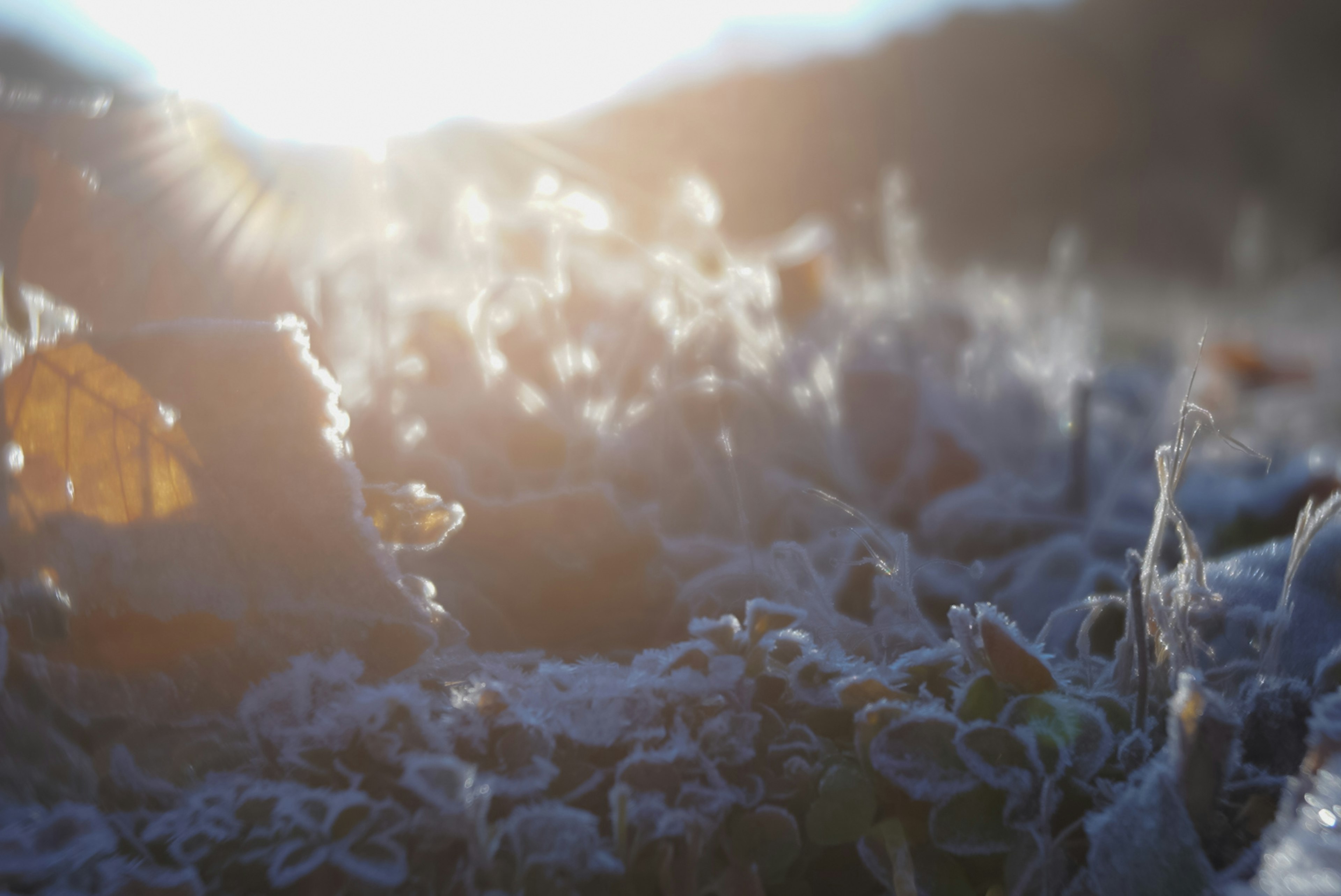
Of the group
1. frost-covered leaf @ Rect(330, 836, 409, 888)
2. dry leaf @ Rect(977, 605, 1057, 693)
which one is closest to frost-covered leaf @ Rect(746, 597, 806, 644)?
dry leaf @ Rect(977, 605, 1057, 693)

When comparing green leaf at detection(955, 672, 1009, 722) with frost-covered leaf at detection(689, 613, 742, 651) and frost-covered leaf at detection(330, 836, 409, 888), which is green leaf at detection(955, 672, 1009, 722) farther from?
frost-covered leaf at detection(330, 836, 409, 888)

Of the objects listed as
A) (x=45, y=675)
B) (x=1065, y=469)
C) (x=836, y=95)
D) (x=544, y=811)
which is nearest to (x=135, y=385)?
(x=45, y=675)

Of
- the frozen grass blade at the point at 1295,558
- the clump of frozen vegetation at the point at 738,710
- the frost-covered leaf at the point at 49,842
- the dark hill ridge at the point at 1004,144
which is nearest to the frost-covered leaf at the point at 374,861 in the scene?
the clump of frozen vegetation at the point at 738,710

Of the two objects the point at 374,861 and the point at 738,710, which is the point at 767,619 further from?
the point at 374,861

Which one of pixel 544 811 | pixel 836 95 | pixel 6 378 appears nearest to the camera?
pixel 544 811

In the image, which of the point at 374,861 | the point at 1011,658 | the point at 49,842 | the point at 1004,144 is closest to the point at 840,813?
the point at 1011,658

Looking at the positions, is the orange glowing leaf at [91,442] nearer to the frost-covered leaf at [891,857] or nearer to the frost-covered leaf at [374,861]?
the frost-covered leaf at [374,861]

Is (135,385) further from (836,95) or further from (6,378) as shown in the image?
(836,95)
